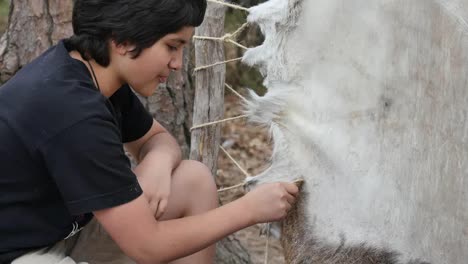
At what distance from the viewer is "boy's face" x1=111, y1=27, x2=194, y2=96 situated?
1729 millimetres

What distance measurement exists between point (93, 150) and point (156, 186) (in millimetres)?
345

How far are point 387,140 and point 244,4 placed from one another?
6.96 feet

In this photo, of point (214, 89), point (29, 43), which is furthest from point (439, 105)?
point (29, 43)

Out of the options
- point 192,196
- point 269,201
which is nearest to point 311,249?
point 269,201

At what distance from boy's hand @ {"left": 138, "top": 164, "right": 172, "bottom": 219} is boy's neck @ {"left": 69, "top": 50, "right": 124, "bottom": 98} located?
26cm

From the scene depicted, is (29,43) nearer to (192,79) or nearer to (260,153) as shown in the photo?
(192,79)

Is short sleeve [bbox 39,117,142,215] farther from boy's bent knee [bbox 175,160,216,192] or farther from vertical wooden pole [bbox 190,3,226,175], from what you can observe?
vertical wooden pole [bbox 190,3,226,175]

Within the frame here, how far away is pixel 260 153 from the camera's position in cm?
403

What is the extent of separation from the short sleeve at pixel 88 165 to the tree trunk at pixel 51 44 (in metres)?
0.95

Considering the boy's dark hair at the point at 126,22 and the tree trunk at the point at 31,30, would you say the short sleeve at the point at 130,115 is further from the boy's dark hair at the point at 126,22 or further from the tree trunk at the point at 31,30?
the tree trunk at the point at 31,30

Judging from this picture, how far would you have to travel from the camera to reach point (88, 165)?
162 centimetres

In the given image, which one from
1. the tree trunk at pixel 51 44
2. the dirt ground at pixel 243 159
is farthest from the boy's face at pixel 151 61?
the dirt ground at pixel 243 159

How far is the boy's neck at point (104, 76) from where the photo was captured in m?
1.76

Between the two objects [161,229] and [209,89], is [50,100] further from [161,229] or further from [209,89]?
[209,89]
